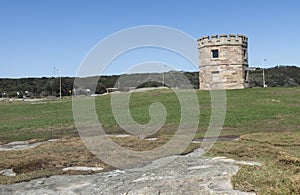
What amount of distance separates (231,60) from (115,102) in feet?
56.2

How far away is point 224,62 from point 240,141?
106 ft

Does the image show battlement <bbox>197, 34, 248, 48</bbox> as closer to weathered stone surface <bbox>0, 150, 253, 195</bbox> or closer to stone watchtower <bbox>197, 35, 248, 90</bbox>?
stone watchtower <bbox>197, 35, 248, 90</bbox>

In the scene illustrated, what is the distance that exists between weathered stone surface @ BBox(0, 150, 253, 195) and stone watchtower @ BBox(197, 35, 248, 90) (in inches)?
1466

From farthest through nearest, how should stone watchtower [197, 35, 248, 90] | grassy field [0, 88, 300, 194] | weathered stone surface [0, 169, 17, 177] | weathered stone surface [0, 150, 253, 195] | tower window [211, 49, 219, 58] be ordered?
tower window [211, 49, 219, 58]
stone watchtower [197, 35, 248, 90]
weathered stone surface [0, 169, 17, 177]
grassy field [0, 88, 300, 194]
weathered stone surface [0, 150, 253, 195]

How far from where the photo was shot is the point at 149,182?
34.4 ft

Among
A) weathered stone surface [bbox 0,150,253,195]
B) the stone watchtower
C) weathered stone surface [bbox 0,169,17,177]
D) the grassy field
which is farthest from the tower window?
weathered stone surface [bbox 0,169,17,177]

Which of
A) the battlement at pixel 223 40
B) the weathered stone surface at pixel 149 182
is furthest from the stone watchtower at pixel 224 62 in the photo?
the weathered stone surface at pixel 149 182

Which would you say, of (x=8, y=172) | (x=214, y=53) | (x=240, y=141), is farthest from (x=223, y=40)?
(x=8, y=172)

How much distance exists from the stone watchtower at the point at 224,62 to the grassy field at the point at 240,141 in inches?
262

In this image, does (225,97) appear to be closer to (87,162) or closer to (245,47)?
(245,47)

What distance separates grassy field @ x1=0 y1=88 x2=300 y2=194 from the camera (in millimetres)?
9977

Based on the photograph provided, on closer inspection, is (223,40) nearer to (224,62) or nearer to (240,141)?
(224,62)

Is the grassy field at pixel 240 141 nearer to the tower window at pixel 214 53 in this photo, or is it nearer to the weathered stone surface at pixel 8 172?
the weathered stone surface at pixel 8 172

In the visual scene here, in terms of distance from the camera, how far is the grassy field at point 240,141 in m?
9.98
